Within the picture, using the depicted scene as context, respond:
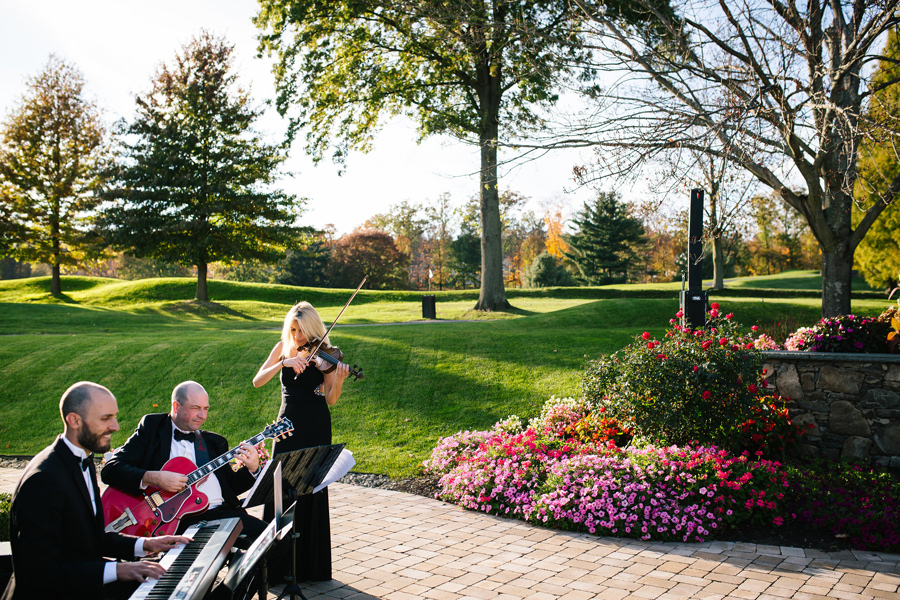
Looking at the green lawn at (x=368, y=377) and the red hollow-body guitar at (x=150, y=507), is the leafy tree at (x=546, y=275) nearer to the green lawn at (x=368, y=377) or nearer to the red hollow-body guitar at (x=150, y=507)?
the green lawn at (x=368, y=377)

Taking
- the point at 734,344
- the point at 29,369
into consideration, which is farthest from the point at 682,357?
the point at 29,369

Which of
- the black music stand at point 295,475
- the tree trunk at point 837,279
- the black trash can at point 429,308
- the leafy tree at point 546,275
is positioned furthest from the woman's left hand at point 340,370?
the leafy tree at point 546,275

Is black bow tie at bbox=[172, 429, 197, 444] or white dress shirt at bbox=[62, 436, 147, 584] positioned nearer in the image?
white dress shirt at bbox=[62, 436, 147, 584]

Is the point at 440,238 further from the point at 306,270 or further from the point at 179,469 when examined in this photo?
the point at 179,469

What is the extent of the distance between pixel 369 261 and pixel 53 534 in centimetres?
4084

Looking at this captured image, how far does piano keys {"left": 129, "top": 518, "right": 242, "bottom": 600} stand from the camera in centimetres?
229

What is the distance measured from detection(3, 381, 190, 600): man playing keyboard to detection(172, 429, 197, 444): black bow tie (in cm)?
72

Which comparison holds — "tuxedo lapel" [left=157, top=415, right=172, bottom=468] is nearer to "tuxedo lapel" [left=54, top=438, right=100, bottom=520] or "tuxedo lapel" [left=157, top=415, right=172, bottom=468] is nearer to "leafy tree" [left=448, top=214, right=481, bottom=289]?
"tuxedo lapel" [left=54, top=438, right=100, bottom=520]

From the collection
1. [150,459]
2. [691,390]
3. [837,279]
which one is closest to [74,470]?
[150,459]

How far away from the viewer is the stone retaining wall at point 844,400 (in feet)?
20.4

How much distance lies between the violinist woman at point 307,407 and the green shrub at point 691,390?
11.0 ft

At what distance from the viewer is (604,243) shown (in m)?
42.3

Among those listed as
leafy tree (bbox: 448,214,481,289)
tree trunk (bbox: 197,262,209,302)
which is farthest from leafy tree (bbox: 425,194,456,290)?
tree trunk (bbox: 197,262,209,302)

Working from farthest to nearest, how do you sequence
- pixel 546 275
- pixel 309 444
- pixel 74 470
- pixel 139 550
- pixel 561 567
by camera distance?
pixel 546 275 → pixel 561 567 → pixel 309 444 → pixel 139 550 → pixel 74 470
